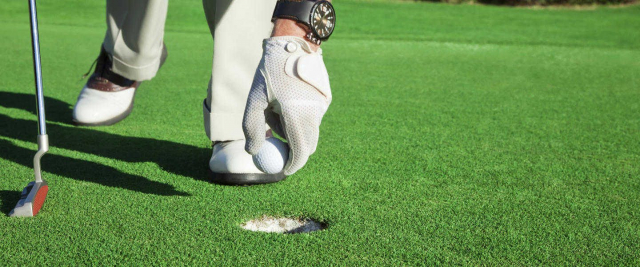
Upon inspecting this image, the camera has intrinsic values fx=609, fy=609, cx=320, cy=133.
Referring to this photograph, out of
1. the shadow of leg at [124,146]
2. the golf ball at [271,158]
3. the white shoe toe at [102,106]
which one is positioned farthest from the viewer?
the white shoe toe at [102,106]

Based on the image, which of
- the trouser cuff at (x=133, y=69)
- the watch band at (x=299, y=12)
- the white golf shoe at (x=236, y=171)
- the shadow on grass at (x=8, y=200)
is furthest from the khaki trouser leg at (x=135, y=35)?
the watch band at (x=299, y=12)

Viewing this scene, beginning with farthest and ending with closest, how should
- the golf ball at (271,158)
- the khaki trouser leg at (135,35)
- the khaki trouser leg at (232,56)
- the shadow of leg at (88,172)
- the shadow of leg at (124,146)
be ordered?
the khaki trouser leg at (135,35)
the shadow of leg at (124,146)
the khaki trouser leg at (232,56)
the shadow of leg at (88,172)
the golf ball at (271,158)

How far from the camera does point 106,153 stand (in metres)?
2.29

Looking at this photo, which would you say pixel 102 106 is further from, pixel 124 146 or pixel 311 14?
pixel 311 14

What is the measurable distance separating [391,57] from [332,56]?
19.5 inches

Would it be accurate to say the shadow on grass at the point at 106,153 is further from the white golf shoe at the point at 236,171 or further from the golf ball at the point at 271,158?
the golf ball at the point at 271,158

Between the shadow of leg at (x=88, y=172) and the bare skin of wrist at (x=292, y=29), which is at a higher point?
the bare skin of wrist at (x=292, y=29)

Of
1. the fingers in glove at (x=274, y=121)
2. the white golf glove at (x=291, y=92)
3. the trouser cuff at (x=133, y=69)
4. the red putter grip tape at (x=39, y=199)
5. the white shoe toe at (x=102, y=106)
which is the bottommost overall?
the white shoe toe at (x=102, y=106)

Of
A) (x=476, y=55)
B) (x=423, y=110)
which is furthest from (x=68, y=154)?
(x=476, y=55)

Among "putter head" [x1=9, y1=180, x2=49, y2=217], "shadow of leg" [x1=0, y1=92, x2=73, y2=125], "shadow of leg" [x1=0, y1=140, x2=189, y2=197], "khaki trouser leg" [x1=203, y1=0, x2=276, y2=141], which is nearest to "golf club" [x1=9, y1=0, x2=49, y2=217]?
"putter head" [x1=9, y1=180, x2=49, y2=217]

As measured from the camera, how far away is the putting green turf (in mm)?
1480

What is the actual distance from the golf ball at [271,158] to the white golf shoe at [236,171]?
0.13m

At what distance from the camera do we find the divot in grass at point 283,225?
165 centimetres

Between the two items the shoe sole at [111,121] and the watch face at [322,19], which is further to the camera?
the shoe sole at [111,121]
